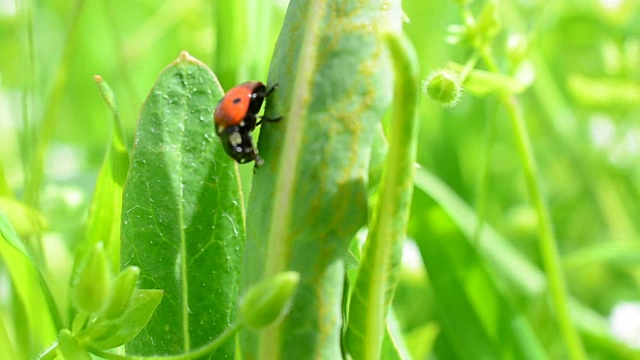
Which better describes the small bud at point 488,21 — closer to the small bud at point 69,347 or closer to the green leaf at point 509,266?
the green leaf at point 509,266

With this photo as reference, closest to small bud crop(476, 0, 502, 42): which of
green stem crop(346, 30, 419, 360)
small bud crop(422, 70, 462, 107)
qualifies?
small bud crop(422, 70, 462, 107)

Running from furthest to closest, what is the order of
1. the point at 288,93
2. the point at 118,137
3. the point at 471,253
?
1. the point at 471,253
2. the point at 118,137
3. the point at 288,93

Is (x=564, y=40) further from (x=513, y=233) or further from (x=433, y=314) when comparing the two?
(x=433, y=314)

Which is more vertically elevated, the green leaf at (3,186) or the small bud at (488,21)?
the small bud at (488,21)

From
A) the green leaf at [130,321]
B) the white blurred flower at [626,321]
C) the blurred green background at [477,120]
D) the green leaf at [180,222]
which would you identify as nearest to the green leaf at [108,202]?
the green leaf at [180,222]

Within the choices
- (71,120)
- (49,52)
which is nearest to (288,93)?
(71,120)

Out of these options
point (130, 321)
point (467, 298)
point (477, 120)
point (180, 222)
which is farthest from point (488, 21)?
point (477, 120)
